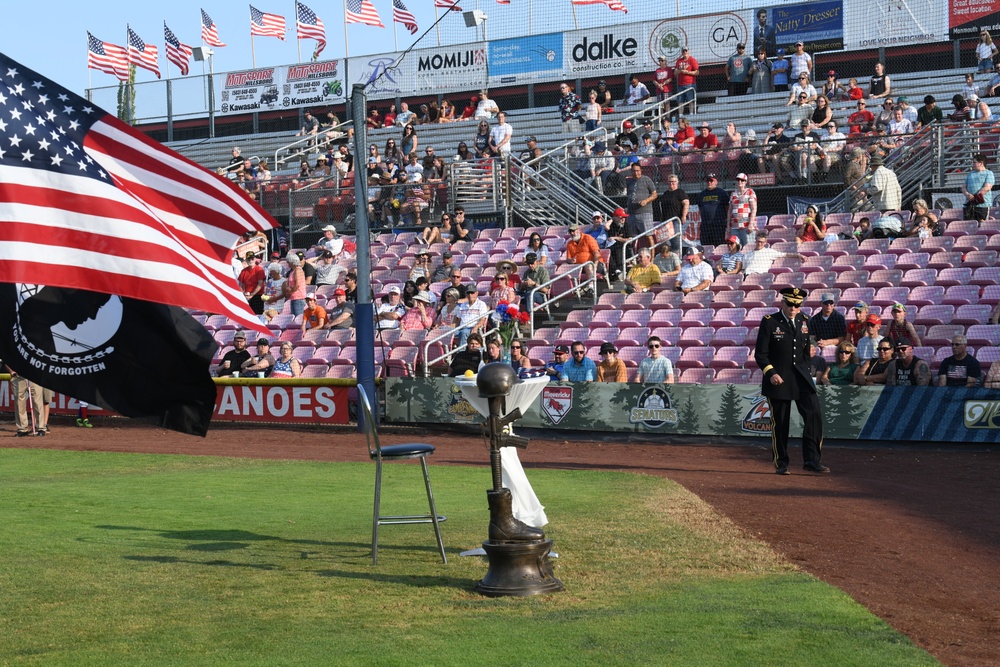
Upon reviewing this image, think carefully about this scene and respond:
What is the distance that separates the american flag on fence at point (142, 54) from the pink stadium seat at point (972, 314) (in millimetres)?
36820

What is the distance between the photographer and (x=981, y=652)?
6.31 metres

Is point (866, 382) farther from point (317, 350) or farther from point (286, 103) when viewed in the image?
point (286, 103)

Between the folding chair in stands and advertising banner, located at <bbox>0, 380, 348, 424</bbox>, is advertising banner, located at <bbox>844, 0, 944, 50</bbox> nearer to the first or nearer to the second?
advertising banner, located at <bbox>0, 380, 348, 424</bbox>

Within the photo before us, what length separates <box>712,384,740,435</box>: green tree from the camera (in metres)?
18.2

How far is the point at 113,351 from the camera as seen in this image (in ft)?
21.4

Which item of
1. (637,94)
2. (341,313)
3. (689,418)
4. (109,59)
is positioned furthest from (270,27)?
(689,418)

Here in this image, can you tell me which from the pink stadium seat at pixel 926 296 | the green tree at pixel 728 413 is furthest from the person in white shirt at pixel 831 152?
the green tree at pixel 728 413

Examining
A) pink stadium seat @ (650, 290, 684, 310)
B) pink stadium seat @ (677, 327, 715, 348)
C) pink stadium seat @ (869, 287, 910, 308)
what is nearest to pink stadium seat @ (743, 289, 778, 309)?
pink stadium seat @ (677, 327, 715, 348)

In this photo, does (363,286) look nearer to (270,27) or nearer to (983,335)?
(983,335)

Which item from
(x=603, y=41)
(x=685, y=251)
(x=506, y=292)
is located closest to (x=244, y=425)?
(x=506, y=292)

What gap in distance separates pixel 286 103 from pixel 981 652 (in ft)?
137

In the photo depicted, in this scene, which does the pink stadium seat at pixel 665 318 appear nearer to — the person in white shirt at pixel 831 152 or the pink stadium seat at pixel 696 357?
the pink stadium seat at pixel 696 357

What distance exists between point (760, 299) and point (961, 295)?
3187 mm

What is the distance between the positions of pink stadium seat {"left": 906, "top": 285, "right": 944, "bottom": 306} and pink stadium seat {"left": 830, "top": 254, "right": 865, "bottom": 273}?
1.32 metres
